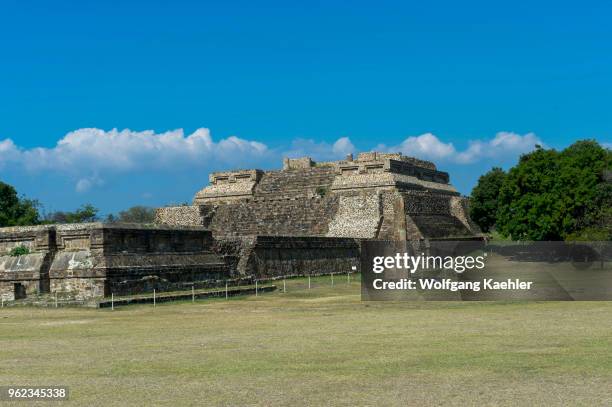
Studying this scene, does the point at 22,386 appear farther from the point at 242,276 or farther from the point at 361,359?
the point at 242,276

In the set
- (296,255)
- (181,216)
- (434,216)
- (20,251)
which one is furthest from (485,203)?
(20,251)

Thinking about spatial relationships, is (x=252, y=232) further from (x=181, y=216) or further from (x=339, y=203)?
(x=181, y=216)

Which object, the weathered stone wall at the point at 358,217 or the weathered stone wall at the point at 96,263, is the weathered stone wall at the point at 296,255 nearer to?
the weathered stone wall at the point at 358,217

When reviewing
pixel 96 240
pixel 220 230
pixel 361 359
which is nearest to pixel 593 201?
pixel 220 230

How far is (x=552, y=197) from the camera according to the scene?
34.9 meters

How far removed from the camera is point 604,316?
1384cm

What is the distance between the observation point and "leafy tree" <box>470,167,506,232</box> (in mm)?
48844

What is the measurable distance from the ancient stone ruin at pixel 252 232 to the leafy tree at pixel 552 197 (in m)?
3.68

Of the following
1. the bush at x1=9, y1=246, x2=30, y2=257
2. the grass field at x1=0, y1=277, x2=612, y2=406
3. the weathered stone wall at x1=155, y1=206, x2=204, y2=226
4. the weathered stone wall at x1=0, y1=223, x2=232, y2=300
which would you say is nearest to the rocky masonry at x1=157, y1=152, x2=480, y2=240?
the weathered stone wall at x1=155, y1=206, x2=204, y2=226

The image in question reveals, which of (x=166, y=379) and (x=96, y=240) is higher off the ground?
(x=96, y=240)

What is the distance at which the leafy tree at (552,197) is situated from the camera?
113 feet

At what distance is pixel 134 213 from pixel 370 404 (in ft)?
332

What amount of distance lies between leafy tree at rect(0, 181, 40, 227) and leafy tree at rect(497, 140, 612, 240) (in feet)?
90.3

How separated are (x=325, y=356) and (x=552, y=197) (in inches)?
1086
